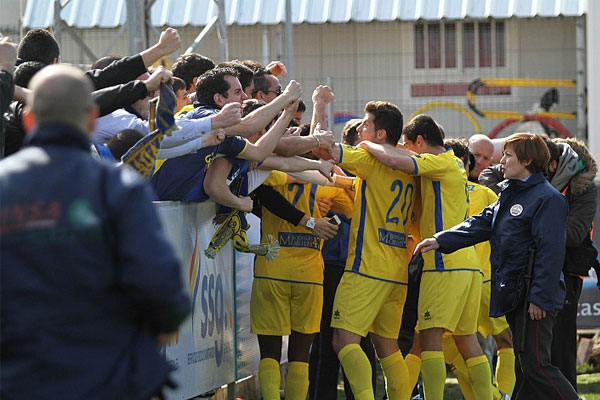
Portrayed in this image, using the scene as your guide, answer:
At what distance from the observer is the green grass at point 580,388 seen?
945 centimetres

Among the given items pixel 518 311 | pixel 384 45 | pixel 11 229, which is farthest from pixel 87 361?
pixel 384 45

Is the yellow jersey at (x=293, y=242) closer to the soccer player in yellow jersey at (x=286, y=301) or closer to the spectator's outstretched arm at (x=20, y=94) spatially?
the soccer player in yellow jersey at (x=286, y=301)

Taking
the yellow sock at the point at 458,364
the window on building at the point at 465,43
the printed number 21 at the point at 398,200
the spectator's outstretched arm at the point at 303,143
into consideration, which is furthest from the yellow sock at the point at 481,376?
the window on building at the point at 465,43

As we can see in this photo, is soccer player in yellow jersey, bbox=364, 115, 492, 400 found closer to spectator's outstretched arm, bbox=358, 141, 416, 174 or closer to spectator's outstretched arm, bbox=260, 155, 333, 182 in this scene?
Result: spectator's outstretched arm, bbox=358, 141, 416, 174

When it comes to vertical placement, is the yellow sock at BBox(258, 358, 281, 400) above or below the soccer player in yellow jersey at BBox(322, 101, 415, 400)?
below

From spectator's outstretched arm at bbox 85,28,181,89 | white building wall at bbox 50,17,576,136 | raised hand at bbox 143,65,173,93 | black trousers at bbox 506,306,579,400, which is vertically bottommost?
black trousers at bbox 506,306,579,400

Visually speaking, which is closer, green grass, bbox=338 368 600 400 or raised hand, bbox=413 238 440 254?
raised hand, bbox=413 238 440 254

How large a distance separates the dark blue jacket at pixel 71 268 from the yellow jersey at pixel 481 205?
540 centimetres

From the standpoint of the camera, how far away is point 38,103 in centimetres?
320

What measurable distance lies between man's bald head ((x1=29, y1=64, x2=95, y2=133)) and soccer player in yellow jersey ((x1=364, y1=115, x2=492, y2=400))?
397 cm

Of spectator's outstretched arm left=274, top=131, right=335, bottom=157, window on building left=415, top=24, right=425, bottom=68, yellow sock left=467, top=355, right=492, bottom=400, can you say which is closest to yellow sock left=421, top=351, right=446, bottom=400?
yellow sock left=467, top=355, right=492, bottom=400

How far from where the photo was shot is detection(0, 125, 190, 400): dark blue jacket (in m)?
3.17

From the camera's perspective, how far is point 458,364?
8023 millimetres

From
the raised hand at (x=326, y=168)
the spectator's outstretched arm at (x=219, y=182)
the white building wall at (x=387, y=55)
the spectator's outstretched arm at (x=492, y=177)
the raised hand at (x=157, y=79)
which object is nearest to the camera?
the raised hand at (x=157, y=79)
